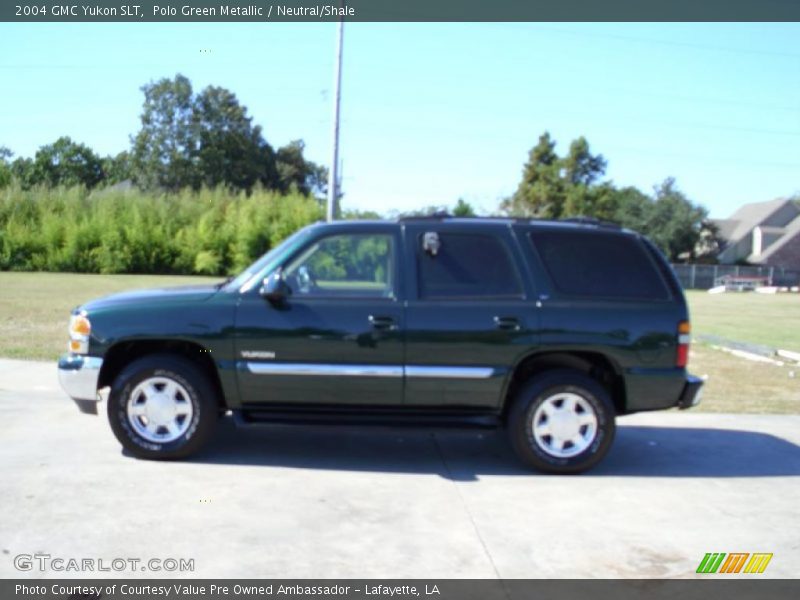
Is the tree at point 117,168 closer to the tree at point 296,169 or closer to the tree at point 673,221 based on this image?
the tree at point 296,169

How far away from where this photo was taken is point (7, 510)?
17.0 ft

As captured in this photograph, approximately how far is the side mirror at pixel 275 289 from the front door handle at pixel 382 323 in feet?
2.15

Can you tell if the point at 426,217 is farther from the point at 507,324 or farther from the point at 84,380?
the point at 84,380

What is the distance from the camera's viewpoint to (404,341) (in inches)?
245

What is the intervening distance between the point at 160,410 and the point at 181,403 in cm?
16

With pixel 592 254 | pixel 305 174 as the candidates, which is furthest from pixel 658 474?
pixel 305 174

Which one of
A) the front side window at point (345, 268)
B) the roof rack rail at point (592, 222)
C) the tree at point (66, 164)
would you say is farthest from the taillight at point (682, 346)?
the tree at point (66, 164)

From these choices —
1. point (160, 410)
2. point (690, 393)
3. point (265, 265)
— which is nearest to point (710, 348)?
point (690, 393)

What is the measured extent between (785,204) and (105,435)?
80219mm

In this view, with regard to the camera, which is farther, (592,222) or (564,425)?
(592,222)

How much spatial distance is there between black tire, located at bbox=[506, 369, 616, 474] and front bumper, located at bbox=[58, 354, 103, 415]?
10.4ft

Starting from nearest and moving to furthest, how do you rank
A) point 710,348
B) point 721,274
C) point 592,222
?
point 592,222 < point 710,348 < point 721,274
